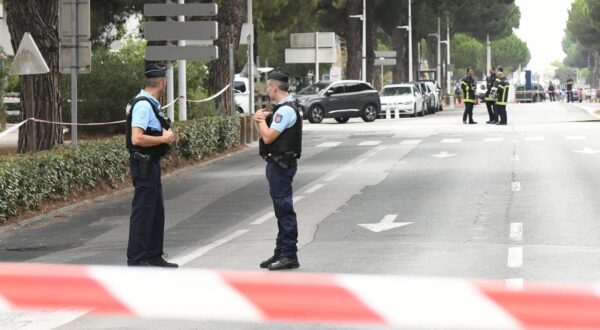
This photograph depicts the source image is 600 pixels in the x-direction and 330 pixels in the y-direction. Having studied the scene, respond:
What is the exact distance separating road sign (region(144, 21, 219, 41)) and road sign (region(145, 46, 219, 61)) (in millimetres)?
263

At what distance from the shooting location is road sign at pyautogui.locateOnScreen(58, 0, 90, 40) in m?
20.8

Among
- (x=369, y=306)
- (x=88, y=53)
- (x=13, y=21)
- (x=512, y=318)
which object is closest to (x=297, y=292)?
(x=369, y=306)

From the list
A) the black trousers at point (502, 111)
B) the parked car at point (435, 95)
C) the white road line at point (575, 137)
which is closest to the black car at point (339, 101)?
the black trousers at point (502, 111)

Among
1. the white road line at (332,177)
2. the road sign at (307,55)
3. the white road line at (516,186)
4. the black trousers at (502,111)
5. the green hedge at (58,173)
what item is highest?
the road sign at (307,55)

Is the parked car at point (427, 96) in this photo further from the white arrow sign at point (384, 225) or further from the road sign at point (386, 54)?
the white arrow sign at point (384, 225)

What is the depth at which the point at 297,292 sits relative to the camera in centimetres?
336

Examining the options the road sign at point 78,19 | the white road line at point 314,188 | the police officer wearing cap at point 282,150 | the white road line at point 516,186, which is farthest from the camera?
the road sign at point 78,19

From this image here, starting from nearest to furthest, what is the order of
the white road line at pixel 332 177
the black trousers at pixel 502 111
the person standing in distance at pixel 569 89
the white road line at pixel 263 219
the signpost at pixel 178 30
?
the white road line at pixel 263 219 < the white road line at pixel 332 177 < the signpost at pixel 178 30 < the black trousers at pixel 502 111 < the person standing in distance at pixel 569 89

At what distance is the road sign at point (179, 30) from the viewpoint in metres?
28.2

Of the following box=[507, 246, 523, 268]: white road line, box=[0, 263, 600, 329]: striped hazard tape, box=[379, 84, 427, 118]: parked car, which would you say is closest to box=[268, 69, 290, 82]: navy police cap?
box=[507, 246, 523, 268]: white road line

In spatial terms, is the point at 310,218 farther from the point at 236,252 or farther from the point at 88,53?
the point at 88,53

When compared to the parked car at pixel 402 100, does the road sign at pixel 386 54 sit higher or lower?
higher

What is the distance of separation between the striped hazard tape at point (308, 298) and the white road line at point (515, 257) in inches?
316

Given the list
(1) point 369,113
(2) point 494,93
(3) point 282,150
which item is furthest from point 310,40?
(3) point 282,150
